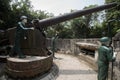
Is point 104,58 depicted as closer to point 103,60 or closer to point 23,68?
point 103,60

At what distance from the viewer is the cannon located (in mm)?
6637

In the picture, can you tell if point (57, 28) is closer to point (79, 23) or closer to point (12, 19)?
point (79, 23)

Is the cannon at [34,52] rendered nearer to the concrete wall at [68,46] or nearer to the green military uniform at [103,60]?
the green military uniform at [103,60]

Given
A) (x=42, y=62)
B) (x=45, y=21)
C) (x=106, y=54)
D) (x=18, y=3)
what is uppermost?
(x=18, y=3)

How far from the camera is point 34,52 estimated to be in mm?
8492

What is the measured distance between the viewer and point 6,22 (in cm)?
1473

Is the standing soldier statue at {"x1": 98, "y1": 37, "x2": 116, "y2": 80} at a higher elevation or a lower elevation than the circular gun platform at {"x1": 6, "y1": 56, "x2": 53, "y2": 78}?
higher

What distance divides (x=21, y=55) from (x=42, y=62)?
0.92 m

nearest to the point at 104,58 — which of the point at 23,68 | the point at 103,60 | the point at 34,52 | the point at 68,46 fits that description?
the point at 103,60

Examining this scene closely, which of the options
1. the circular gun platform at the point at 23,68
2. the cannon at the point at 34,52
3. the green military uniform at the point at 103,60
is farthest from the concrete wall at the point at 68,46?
the green military uniform at the point at 103,60

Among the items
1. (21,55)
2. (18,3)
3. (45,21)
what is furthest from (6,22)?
(21,55)

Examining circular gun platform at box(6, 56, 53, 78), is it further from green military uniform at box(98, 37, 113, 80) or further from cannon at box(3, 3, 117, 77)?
green military uniform at box(98, 37, 113, 80)

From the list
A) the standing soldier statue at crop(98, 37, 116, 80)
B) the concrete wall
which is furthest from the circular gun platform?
the concrete wall

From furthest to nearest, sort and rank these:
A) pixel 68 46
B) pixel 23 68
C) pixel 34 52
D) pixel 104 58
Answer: pixel 68 46 < pixel 34 52 < pixel 23 68 < pixel 104 58
